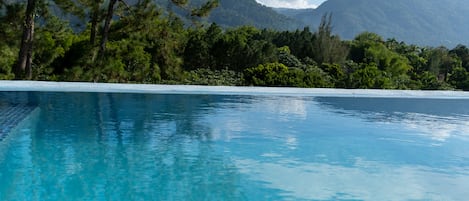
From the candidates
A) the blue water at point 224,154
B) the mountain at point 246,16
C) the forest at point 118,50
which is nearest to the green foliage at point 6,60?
the forest at point 118,50

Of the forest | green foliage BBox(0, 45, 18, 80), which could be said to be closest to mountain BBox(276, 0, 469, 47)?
the forest

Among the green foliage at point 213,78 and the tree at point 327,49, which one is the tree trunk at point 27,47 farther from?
the tree at point 327,49

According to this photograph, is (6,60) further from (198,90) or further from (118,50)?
(198,90)

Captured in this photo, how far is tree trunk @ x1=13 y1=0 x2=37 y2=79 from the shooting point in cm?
1123

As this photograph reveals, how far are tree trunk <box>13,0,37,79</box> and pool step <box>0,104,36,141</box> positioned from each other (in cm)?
431

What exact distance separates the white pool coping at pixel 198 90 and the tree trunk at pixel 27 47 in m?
1.26

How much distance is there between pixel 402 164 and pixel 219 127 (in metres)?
2.47

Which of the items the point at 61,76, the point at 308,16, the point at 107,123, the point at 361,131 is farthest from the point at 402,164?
the point at 308,16

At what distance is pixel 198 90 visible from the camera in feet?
37.7

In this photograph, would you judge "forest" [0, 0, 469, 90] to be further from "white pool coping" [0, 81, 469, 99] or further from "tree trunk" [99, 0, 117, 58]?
"white pool coping" [0, 81, 469, 99]

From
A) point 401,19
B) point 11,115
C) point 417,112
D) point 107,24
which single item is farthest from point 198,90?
point 401,19

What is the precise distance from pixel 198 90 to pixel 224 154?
682 centimetres

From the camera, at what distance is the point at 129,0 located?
13.4 m

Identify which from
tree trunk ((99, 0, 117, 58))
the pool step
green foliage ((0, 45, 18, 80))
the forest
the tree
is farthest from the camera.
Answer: the tree
